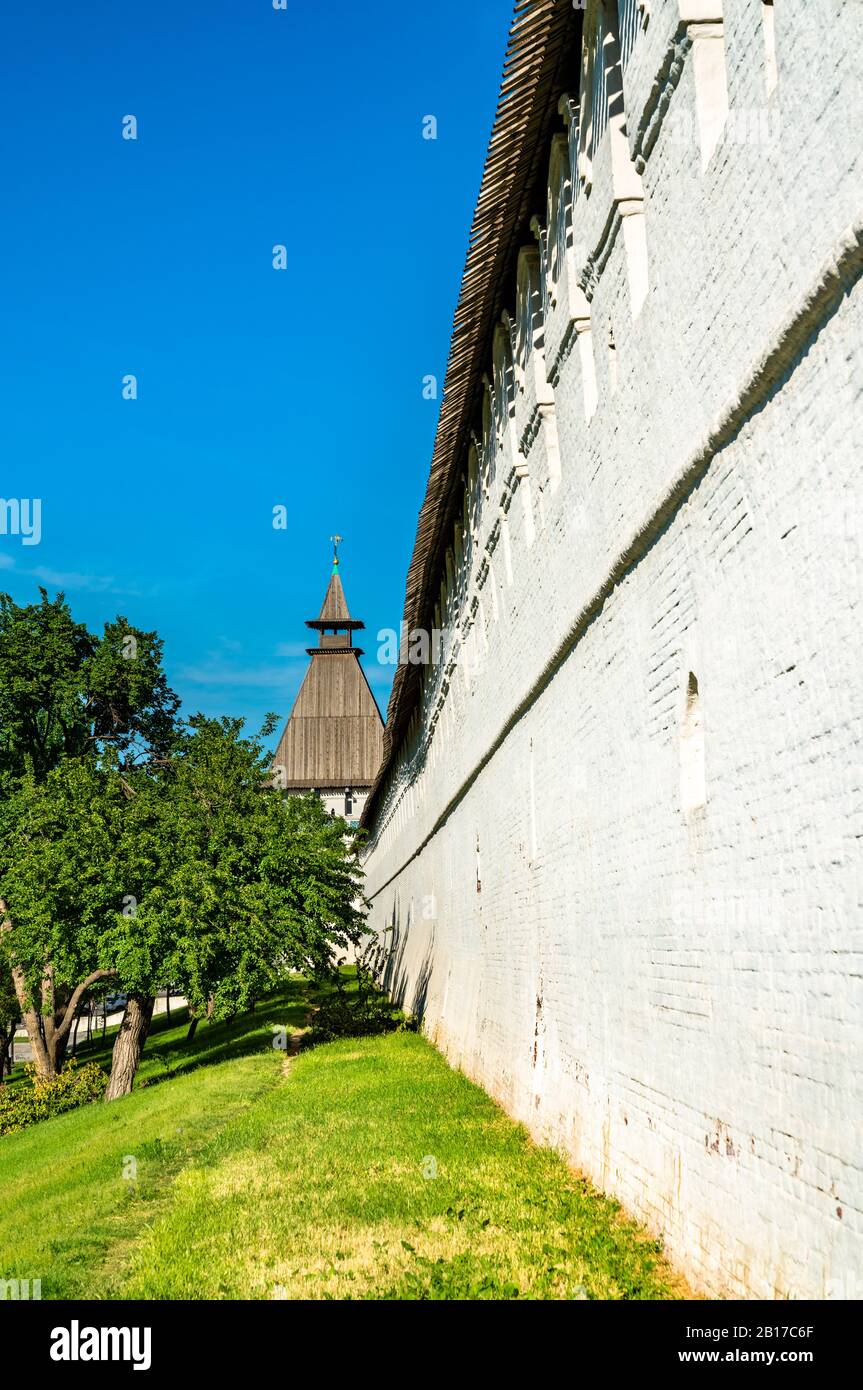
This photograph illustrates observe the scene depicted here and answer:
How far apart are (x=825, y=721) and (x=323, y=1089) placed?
12.8m

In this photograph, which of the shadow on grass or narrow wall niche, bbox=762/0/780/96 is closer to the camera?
narrow wall niche, bbox=762/0/780/96

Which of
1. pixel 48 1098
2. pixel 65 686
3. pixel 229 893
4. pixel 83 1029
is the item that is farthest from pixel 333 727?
pixel 229 893

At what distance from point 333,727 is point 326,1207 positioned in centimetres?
6124

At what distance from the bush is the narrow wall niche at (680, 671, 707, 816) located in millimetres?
20123

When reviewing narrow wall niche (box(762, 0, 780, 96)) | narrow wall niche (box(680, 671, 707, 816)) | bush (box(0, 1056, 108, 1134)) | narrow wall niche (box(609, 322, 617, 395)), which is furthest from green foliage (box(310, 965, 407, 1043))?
narrow wall niche (box(762, 0, 780, 96))

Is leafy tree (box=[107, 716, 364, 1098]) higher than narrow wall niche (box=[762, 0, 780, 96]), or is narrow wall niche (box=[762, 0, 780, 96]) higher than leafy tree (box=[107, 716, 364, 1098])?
narrow wall niche (box=[762, 0, 780, 96])

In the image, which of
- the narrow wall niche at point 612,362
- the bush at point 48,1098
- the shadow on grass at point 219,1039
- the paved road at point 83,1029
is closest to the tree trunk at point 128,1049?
the shadow on grass at point 219,1039

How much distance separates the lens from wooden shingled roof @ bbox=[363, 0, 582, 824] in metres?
8.31

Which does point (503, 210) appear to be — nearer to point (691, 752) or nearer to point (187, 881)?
point (691, 752)

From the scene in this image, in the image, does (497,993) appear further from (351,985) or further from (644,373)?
(351,985)

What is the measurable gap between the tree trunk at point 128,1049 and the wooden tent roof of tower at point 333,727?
41839mm

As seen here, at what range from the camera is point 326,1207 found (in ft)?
27.0

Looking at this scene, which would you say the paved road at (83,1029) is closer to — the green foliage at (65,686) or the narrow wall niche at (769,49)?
the green foliage at (65,686)

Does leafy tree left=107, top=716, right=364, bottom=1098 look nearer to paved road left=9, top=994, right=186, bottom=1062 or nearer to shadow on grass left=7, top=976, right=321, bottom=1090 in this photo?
shadow on grass left=7, top=976, right=321, bottom=1090
